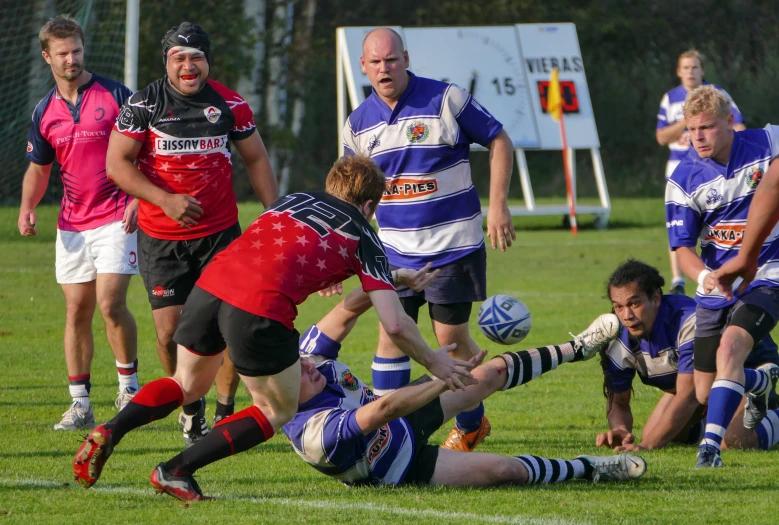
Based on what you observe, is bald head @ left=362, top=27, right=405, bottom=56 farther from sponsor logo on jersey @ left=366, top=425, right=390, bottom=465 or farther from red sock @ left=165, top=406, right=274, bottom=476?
red sock @ left=165, top=406, right=274, bottom=476

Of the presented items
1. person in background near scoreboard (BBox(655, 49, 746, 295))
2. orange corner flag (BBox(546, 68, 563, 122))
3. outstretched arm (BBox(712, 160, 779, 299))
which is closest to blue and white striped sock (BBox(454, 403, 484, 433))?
outstretched arm (BBox(712, 160, 779, 299))

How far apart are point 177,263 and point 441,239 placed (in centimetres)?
144

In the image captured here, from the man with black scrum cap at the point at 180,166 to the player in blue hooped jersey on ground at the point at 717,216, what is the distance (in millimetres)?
2255

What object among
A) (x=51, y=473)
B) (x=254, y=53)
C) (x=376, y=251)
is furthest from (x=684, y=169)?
(x=254, y=53)

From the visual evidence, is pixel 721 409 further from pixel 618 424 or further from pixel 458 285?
pixel 458 285

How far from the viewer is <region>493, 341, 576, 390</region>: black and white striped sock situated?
555cm

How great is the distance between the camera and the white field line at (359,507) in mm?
4547

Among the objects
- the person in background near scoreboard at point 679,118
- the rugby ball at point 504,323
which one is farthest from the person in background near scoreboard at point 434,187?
the person in background near scoreboard at point 679,118

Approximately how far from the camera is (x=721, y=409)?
5.70 m

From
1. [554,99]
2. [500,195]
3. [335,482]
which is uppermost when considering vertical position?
[554,99]

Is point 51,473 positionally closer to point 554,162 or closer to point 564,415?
point 564,415

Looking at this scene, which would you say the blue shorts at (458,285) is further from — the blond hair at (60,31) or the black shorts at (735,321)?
the blond hair at (60,31)

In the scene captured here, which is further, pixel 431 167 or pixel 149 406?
pixel 431 167

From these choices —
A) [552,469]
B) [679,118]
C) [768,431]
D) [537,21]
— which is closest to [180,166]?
[552,469]
